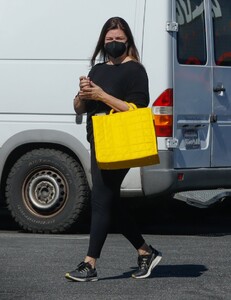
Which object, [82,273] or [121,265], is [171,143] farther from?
[82,273]

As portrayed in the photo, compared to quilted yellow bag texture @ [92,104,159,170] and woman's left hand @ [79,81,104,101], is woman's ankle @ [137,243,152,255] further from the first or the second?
woman's left hand @ [79,81,104,101]

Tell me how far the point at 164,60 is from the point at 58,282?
11.0 ft

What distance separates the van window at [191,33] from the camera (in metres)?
11.0

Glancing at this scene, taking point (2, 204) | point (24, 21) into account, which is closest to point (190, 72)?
point (24, 21)

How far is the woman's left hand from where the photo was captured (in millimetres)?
7859

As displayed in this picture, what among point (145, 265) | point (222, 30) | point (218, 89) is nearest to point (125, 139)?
point (145, 265)

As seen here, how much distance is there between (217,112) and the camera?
11.2m

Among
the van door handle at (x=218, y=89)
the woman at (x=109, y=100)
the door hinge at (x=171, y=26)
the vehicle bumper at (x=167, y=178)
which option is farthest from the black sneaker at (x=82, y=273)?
the van door handle at (x=218, y=89)

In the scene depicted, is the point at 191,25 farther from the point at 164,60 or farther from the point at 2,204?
the point at 2,204

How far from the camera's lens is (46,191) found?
11273 millimetres

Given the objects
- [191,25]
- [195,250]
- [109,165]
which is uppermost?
[191,25]

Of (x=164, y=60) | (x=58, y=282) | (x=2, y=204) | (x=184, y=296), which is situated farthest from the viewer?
(x=2, y=204)

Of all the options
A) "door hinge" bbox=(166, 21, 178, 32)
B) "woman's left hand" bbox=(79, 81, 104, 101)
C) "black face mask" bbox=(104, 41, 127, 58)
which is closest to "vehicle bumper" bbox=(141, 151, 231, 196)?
"door hinge" bbox=(166, 21, 178, 32)

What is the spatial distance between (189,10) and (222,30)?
0.46 meters
